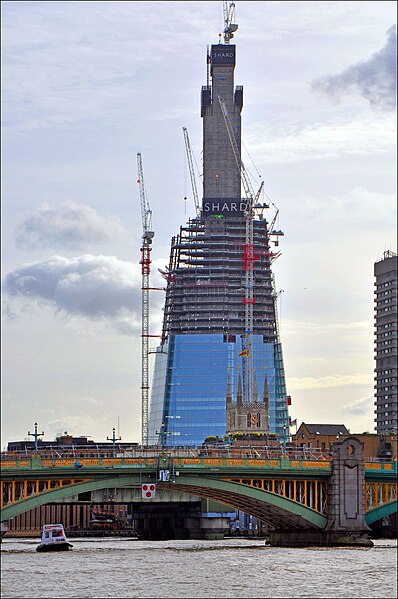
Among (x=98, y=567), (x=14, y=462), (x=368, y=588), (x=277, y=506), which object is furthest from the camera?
(x=277, y=506)

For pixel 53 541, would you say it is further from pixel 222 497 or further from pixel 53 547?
pixel 222 497

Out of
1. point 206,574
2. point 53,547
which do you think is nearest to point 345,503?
point 53,547

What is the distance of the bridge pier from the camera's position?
616ft

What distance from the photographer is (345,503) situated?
18888 centimetres

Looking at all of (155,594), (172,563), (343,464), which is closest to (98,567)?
(172,563)

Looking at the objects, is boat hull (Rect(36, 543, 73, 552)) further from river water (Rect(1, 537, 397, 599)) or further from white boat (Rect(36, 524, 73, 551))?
river water (Rect(1, 537, 397, 599))

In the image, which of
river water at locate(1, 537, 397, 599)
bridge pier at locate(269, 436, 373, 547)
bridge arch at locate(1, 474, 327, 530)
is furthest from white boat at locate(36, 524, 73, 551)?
bridge pier at locate(269, 436, 373, 547)

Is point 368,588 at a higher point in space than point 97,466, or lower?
lower

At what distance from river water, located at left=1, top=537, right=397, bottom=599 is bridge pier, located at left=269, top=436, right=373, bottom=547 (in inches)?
250

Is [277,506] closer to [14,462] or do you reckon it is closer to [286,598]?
[14,462]

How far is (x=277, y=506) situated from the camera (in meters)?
185

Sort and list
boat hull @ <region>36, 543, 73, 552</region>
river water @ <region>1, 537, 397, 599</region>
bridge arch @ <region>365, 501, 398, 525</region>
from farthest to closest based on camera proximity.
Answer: bridge arch @ <region>365, 501, 398, 525</region> → boat hull @ <region>36, 543, 73, 552</region> → river water @ <region>1, 537, 397, 599</region>

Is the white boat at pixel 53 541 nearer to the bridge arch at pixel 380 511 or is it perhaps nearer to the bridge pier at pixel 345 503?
the bridge pier at pixel 345 503

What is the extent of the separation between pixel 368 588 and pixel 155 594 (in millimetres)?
17585
